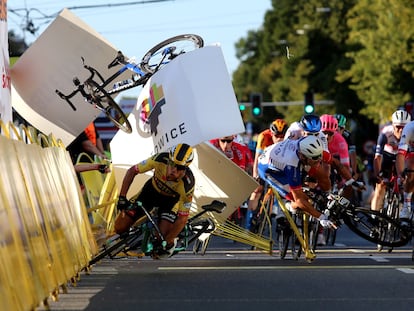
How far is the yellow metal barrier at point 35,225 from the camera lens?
8430mm

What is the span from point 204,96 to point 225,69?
1.46ft

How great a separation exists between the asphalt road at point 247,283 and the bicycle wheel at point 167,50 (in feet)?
9.55

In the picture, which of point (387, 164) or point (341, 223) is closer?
point (341, 223)

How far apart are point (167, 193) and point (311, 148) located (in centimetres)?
165

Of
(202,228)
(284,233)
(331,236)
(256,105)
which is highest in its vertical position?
(202,228)

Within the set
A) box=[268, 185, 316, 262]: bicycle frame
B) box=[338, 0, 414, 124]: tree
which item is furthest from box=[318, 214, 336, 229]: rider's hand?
box=[338, 0, 414, 124]: tree

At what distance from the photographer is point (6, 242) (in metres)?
8.33

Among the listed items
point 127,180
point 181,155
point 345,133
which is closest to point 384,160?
point 345,133

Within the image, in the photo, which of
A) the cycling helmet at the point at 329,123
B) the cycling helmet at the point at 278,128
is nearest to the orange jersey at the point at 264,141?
the cycling helmet at the point at 278,128

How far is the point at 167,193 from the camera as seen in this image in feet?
44.2

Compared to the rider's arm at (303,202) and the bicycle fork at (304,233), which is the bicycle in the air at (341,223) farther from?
the rider's arm at (303,202)

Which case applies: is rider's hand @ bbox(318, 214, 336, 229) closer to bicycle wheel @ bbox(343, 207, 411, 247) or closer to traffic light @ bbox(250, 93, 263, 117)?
bicycle wheel @ bbox(343, 207, 411, 247)

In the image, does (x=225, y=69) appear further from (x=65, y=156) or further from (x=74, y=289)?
(x=74, y=289)

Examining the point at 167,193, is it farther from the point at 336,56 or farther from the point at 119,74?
the point at 336,56
